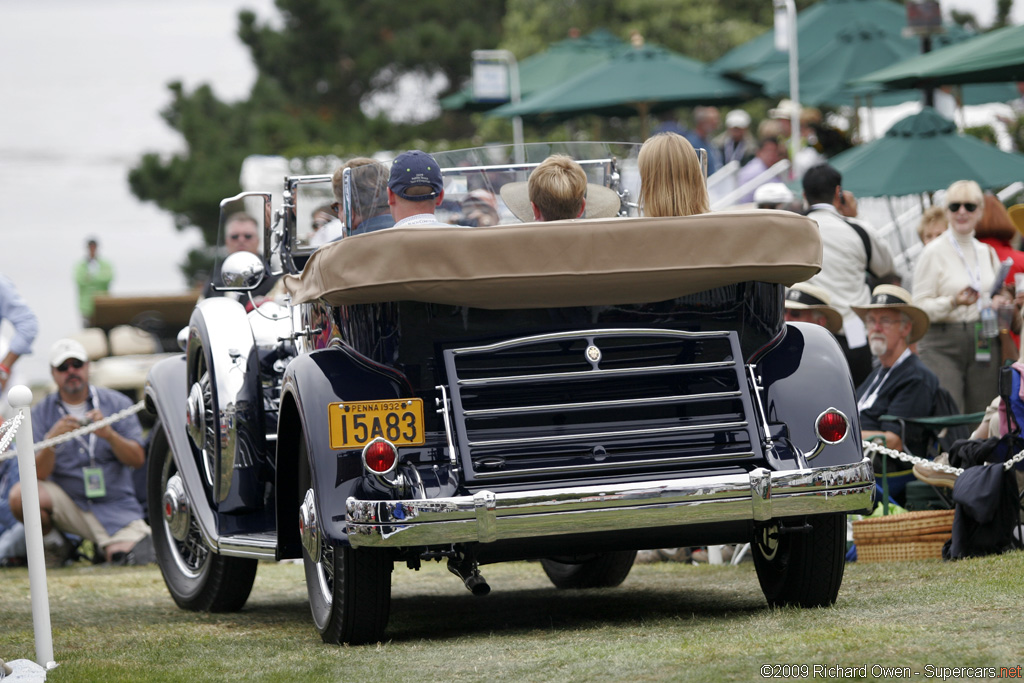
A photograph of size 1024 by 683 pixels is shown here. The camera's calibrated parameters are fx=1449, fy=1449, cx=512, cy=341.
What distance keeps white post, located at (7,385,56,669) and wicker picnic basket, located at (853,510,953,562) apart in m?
4.05

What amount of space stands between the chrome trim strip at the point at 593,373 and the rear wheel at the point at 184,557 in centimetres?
222

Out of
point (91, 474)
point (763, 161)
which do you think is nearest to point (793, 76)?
point (763, 161)

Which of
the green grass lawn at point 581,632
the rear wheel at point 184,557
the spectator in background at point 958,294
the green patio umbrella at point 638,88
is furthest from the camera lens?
the green patio umbrella at point 638,88

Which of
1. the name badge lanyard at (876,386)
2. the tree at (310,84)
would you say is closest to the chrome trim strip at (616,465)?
the name badge lanyard at (876,386)

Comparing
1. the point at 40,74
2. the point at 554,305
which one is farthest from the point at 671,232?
the point at 40,74

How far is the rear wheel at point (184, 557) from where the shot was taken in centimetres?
690

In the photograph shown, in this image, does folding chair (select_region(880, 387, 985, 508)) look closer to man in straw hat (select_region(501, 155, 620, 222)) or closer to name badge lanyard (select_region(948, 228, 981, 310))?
name badge lanyard (select_region(948, 228, 981, 310))

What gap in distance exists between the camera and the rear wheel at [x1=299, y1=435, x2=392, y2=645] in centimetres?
520

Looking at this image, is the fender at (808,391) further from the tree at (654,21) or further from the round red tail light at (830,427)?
the tree at (654,21)

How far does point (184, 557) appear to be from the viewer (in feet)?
24.4

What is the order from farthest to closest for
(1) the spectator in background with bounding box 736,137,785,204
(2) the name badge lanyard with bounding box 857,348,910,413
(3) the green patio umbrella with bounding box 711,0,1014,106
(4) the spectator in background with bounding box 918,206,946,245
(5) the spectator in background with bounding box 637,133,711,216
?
1. (3) the green patio umbrella with bounding box 711,0,1014,106
2. (1) the spectator in background with bounding box 736,137,785,204
3. (4) the spectator in background with bounding box 918,206,946,245
4. (2) the name badge lanyard with bounding box 857,348,910,413
5. (5) the spectator in background with bounding box 637,133,711,216

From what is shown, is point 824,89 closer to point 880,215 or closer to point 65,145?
point 880,215

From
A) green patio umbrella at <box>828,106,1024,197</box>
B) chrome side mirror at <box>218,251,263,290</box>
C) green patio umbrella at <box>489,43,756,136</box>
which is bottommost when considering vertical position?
chrome side mirror at <box>218,251,263,290</box>

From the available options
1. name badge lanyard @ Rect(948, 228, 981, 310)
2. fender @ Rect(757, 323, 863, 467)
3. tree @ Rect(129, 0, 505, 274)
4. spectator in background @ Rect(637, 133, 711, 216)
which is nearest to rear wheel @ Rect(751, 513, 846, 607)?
fender @ Rect(757, 323, 863, 467)
